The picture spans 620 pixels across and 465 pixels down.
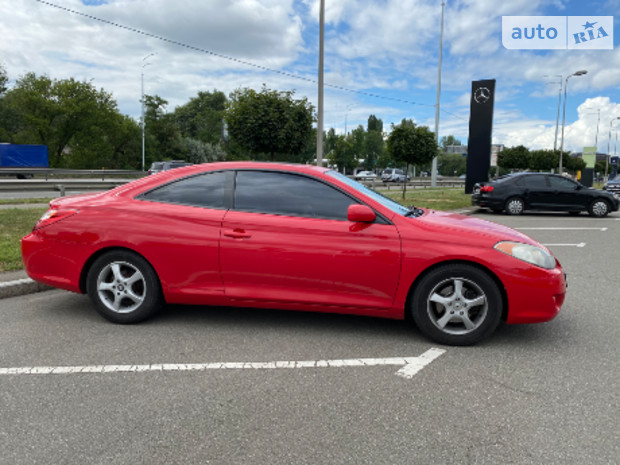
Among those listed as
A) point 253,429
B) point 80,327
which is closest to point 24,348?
point 80,327

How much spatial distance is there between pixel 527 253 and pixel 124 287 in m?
3.32

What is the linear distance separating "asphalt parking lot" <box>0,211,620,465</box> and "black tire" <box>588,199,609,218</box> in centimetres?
1267

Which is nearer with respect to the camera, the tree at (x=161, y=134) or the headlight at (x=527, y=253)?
the headlight at (x=527, y=253)

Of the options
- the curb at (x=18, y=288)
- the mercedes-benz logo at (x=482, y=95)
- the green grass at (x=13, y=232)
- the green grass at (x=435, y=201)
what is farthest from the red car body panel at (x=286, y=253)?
the mercedes-benz logo at (x=482, y=95)

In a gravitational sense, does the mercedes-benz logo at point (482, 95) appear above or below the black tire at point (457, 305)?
above

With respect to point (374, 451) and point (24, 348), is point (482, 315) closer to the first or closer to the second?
point (374, 451)

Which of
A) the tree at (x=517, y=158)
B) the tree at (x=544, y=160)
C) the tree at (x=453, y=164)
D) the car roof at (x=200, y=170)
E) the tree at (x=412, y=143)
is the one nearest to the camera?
the car roof at (x=200, y=170)

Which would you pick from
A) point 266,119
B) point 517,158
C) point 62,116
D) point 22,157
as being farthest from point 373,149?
point 266,119

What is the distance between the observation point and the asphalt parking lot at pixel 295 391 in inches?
93.8

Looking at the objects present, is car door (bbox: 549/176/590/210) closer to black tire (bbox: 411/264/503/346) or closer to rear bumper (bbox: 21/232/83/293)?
black tire (bbox: 411/264/503/346)

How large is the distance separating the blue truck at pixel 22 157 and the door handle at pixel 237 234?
33311 millimetres

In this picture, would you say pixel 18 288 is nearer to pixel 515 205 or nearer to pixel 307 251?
pixel 307 251

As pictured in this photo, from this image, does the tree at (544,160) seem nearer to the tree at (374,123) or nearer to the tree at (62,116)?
the tree at (62,116)

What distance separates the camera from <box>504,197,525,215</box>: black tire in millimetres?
15430
